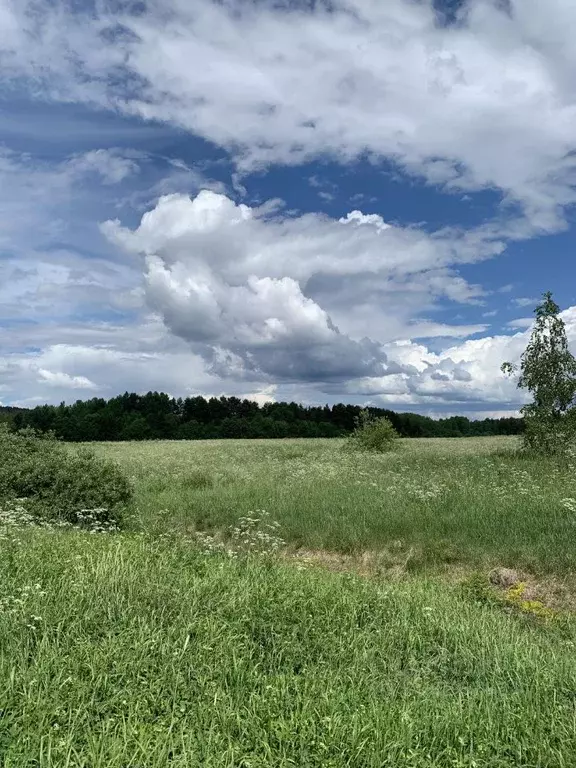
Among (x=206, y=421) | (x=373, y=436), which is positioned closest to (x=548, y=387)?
(x=373, y=436)

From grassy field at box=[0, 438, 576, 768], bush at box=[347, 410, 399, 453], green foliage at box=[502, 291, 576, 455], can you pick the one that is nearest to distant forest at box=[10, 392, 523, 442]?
bush at box=[347, 410, 399, 453]

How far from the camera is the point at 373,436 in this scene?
3841 centimetres

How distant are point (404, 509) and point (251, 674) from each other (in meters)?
10.5

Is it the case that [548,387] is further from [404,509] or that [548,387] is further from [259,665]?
[259,665]

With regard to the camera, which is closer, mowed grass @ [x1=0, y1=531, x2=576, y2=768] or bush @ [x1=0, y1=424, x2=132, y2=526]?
mowed grass @ [x1=0, y1=531, x2=576, y2=768]

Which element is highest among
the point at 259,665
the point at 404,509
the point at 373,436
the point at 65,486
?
the point at 373,436

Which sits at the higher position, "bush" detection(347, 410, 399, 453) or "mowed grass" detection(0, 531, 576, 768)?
"bush" detection(347, 410, 399, 453)

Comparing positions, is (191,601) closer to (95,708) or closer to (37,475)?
(95,708)

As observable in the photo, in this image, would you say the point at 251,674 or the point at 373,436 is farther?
the point at 373,436

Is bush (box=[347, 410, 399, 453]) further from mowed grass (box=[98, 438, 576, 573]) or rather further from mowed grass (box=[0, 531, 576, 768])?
mowed grass (box=[0, 531, 576, 768])

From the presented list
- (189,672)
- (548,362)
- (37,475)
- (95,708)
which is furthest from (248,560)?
(548,362)

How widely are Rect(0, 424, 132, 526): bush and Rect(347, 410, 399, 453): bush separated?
23.3 metres

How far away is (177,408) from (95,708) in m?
110

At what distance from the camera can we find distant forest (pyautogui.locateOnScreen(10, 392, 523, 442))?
314ft
